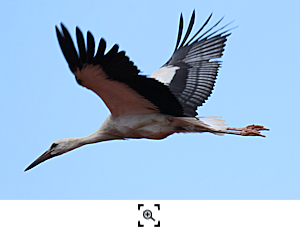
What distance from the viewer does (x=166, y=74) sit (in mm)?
6559

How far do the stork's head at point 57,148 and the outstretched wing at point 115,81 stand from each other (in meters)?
0.97

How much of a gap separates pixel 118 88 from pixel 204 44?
96.8 inches

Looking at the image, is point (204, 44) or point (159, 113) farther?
point (204, 44)

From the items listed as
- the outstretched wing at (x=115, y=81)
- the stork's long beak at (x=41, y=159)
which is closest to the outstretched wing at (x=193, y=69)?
the outstretched wing at (x=115, y=81)

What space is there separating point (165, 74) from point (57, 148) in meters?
2.14

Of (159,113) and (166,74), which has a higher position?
(166,74)

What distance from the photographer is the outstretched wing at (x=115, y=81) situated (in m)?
4.05

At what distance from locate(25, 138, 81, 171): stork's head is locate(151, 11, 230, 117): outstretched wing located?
1.73 metres

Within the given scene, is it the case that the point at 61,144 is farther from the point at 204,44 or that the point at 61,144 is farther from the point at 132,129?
the point at 204,44

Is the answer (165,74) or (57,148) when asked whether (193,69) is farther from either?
(57,148)

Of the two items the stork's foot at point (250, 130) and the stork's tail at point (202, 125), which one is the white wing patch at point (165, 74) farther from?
the stork's foot at point (250, 130)
